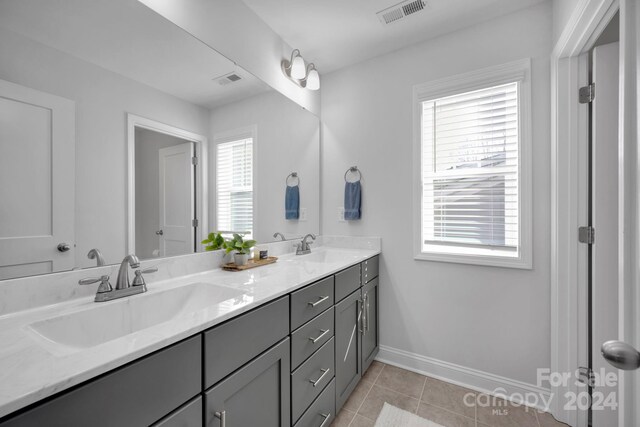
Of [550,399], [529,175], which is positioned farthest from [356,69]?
[550,399]

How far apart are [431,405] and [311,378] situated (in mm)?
948

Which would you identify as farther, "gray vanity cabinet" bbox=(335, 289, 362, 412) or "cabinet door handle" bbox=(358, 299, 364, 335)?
"cabinet door handle" bbox=(358, 299, 364, 335)

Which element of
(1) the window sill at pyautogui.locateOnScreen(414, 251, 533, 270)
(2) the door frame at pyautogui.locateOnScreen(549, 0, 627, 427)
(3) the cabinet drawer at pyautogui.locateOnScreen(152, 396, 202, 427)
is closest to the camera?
(3) the cabinet drawer at pyautogui.locateOnScreen(152, 396, 202, 427)

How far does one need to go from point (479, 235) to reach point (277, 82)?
6.07 feet

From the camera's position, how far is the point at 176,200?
4.63ft

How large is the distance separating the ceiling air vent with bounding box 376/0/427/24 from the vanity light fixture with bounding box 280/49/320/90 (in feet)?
2.03

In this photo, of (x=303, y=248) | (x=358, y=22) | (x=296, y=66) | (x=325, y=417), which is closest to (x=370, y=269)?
(x=303, y=248)

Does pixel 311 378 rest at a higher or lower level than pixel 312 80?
lower

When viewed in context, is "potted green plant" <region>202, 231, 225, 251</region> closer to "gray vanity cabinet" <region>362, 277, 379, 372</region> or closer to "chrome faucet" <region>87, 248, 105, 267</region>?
"chrome faucet" <region>87, 248, 105, 267</region>

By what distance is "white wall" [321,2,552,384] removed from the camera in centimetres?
172

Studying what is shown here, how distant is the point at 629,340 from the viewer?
81 centimetres

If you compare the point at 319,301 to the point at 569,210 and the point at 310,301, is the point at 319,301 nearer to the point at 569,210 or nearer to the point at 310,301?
the point at 310,301

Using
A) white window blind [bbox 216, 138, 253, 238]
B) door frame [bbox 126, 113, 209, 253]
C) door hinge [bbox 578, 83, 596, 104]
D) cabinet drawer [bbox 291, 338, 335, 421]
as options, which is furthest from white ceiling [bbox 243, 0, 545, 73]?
cabinet drawer [bbox 291, 338, 335, 421]

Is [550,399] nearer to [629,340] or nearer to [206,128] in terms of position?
[629,340]
